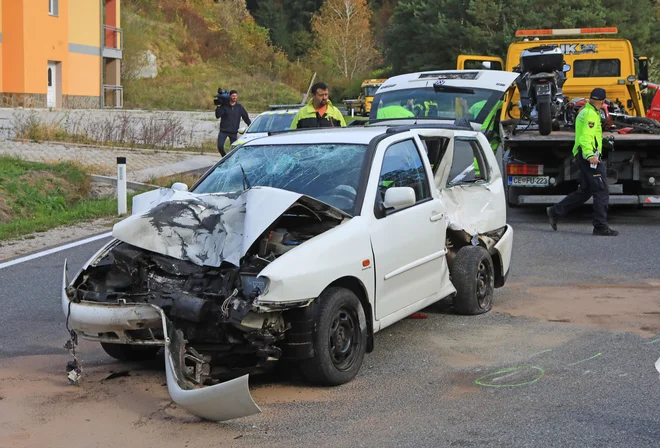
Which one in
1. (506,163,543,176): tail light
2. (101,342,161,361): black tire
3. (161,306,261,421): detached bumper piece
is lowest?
(101,342,161,361): black tire

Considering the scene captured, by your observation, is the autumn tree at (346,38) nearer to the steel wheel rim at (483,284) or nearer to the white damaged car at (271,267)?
the steel wheel rim at (483,284)

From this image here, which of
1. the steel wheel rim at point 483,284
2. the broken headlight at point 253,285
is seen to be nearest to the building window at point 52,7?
the steel wheel rim at point 483,284

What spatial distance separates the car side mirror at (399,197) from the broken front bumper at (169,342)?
73.0 inches

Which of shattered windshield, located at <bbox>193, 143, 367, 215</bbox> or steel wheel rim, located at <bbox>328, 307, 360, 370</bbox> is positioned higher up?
shattered windshield, located at <bbox>193, 143, 367, 215</bbox>

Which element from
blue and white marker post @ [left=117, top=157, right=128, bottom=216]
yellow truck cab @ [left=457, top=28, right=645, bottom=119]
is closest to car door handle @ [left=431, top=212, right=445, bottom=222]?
blue and white marker post @ [left=117, top=157, right=128, bottom=216]

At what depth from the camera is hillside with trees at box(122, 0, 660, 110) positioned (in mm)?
54250

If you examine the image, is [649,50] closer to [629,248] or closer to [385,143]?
[629,248]

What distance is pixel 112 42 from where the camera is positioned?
5069 cm

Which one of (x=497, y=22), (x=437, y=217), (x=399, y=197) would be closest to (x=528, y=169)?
(x=437, y=217)

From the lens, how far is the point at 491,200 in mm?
8680

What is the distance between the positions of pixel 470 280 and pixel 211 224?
2.66 meters

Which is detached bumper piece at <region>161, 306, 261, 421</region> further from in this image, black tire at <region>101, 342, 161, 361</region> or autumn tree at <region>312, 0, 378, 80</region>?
autumn tree at <region>312, 0, 378, 80</region>

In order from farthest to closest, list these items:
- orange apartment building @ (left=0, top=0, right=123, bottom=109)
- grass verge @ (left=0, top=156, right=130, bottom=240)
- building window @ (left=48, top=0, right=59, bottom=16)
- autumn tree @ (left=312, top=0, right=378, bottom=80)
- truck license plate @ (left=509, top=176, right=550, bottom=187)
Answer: autumn tree @ (left=312, top=0, right=378, bottom=80), building window @ (left=48, top=0, right=59, bottom=16), orange apartment building @ (left=0, top=0, right=123, bottom=109), grass verge @ (left=0, top=156, right=130, bottom=240), truck license plate @ (left=509, top=176, right=550, bottom=187)

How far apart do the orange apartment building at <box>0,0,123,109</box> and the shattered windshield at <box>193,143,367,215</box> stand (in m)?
36.8
